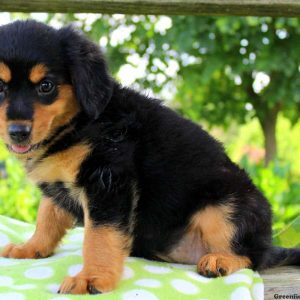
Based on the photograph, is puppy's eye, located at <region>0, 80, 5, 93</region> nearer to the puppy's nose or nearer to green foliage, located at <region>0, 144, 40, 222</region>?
the puppy's nose

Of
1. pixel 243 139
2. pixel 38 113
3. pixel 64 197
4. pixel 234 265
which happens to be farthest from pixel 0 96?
pixel 243 139

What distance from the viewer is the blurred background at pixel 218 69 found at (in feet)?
18.7

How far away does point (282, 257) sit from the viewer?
281 centimetres

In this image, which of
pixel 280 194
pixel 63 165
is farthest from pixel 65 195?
pixel 280 194

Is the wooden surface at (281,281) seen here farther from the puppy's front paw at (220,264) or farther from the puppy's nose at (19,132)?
the puppy's nose at (19,132)

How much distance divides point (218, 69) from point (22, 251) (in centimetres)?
483

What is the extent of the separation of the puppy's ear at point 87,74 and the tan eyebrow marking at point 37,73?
0.17 m

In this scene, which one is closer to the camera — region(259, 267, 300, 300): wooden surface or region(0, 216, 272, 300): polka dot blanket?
region(0, 216, 272, 300): polka dot blanket

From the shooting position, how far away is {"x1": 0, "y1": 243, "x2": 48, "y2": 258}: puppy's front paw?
9.39ft

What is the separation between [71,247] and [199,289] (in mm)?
1059

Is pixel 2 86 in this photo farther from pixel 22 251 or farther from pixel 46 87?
pixel 22 251

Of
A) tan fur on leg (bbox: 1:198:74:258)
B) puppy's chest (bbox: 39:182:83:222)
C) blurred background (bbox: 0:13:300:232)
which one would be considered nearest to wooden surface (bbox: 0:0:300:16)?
puppy's chest (bbox: 39:182:83:222)

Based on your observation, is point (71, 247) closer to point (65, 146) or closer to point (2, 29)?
point (65, 146)

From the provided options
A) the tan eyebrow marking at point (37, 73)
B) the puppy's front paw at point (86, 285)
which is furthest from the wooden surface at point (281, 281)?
the tan eyebrow marking at point (37, 73)
